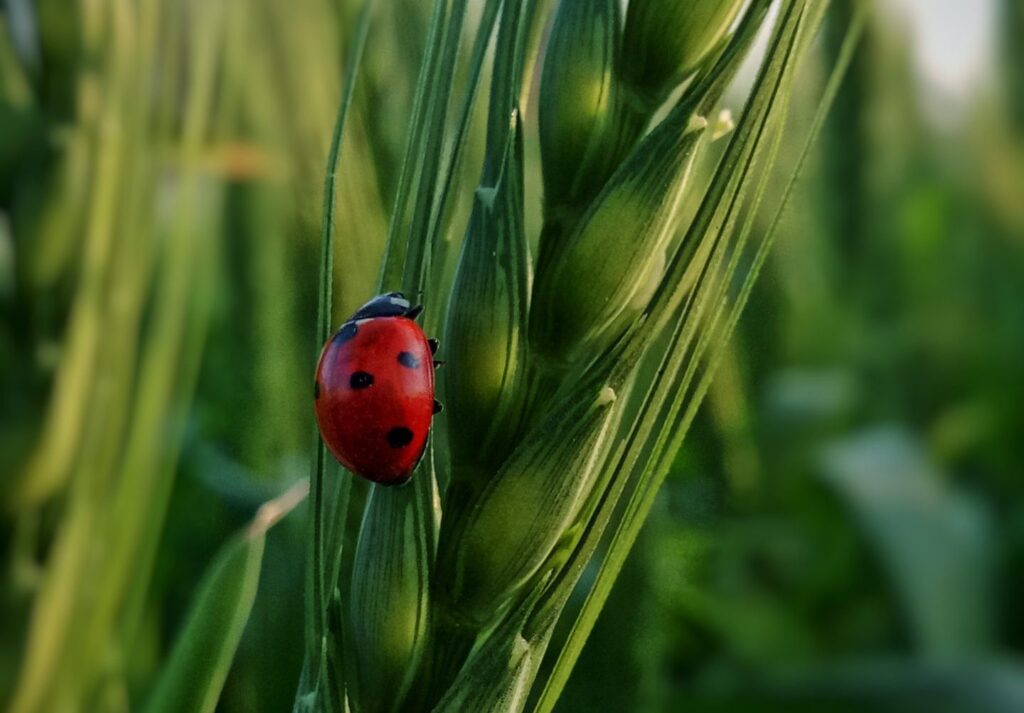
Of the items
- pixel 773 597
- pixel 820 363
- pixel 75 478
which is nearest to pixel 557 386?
pixel 75 478

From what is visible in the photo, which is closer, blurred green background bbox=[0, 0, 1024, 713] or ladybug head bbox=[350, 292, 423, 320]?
ladybug head bbox=[350, 292, 423, 320]

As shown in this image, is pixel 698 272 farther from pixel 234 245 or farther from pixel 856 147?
pixel 856 147

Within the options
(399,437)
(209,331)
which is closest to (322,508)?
(399,437)

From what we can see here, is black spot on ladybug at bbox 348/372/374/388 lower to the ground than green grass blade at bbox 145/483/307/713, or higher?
higher
